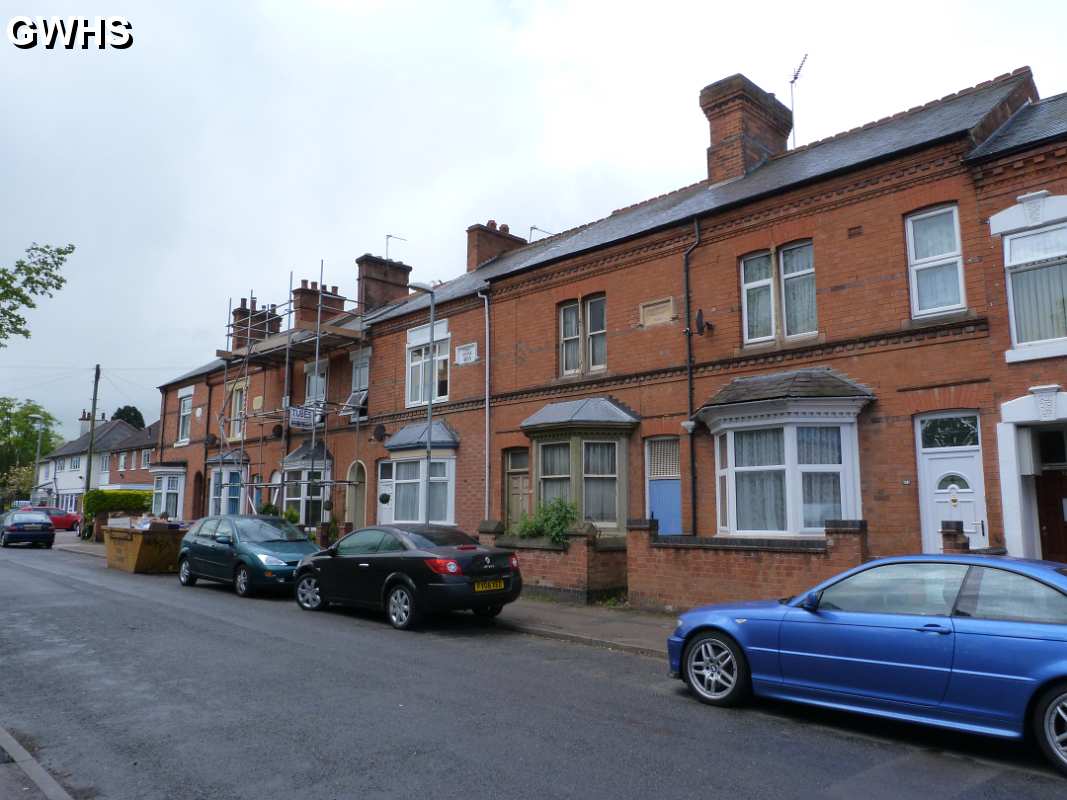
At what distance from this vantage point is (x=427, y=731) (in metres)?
5.89

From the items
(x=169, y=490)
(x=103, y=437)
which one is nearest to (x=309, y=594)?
(x=169, y=490)

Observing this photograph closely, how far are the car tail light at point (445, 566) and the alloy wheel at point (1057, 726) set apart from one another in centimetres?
714

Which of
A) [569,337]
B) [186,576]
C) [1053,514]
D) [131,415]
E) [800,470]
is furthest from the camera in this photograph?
[131,415]

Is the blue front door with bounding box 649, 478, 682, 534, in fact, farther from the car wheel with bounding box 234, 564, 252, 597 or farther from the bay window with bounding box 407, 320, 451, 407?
the car wheel with bounding box 234, 564, 252, 597

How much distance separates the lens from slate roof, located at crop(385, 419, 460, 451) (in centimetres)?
1912

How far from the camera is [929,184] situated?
11.6 metres

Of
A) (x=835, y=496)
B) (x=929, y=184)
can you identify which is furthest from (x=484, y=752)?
(x=929, y=184)

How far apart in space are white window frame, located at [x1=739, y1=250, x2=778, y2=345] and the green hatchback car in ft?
30.3

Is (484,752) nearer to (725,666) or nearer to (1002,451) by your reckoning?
(725,666)

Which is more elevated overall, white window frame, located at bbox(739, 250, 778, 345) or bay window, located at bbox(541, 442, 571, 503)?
white window frame, located at bbox(739, 250, 778, 345)

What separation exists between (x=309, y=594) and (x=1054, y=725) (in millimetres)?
10722

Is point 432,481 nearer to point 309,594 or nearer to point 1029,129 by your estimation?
point 309,594

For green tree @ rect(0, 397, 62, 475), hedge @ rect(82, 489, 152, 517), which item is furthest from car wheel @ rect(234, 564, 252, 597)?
green tree @ rect(0, 397, 62, 475)

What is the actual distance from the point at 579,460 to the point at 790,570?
549cm
